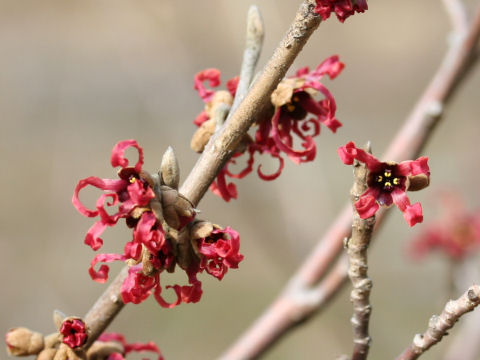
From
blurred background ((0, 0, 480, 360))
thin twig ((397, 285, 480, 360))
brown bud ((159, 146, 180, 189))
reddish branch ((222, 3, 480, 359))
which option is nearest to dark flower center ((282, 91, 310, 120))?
brown bud ((159, 146, 180, 189))

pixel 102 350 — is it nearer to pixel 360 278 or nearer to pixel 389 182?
pixel 360 278

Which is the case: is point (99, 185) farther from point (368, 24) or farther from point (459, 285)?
point (368, 24)

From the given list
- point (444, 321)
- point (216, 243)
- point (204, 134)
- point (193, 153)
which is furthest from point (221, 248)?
point (193, 153)

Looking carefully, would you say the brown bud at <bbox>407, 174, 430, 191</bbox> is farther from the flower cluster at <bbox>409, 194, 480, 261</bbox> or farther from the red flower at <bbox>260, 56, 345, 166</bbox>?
the flower cluster at <bbox>409, 194, 480, 261</bbox>

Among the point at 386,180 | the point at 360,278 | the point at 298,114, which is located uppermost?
the point at 298,114

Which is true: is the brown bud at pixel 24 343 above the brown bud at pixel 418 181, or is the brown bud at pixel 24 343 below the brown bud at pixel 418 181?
below

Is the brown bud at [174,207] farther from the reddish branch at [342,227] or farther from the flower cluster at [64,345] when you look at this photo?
the reddish branch at [342,227]

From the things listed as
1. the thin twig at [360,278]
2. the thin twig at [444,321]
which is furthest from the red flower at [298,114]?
the thin twig at [444,321]
